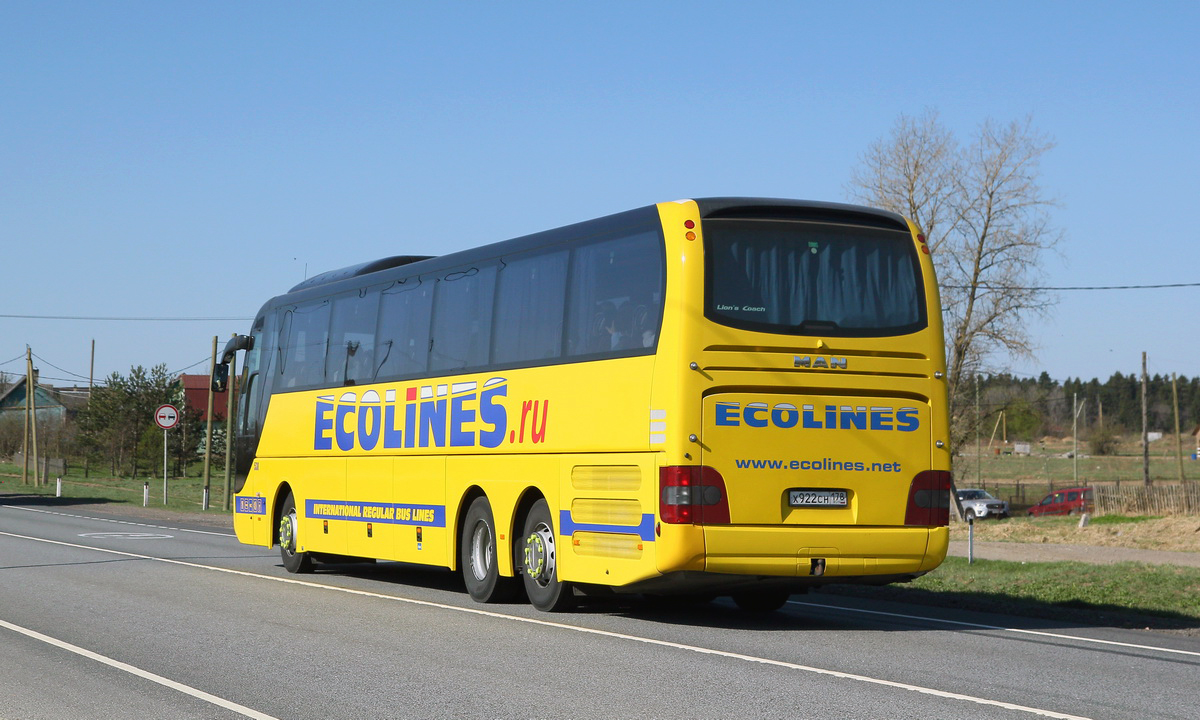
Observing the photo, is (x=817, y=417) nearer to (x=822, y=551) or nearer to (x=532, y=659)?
(x=822, y=551)

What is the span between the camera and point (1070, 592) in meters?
16.1

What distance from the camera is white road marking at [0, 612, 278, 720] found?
768cm

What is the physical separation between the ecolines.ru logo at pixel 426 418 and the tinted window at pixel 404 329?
312 mm

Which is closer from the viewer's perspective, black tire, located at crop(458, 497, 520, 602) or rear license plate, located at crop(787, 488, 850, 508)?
rear license plate, located at crop(787, 488, 850, 508)

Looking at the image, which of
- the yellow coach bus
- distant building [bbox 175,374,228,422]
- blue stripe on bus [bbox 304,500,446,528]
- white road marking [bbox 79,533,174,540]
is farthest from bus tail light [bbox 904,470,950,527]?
distant building [bbox 175,374,228,422]

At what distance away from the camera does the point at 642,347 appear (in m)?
11.9

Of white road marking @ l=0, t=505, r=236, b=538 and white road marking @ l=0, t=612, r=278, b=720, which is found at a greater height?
white road marking @ l=0, t=505, r=236, b=538

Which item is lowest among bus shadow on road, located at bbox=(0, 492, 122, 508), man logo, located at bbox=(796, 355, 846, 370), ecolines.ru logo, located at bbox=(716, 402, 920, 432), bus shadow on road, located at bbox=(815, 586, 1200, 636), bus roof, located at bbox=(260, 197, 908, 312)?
bus shadow on road, located at bbox=(815, 586, 1200, 636)

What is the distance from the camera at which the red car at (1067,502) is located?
1961 inches

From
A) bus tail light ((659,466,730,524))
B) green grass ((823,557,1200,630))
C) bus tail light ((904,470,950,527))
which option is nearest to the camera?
bus tail light ((659,466,730,524))

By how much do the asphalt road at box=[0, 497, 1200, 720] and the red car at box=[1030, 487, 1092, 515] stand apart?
122ft

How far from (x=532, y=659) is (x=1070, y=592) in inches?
347

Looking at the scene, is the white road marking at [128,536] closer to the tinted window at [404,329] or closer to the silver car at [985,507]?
the tinted window at [404,329]

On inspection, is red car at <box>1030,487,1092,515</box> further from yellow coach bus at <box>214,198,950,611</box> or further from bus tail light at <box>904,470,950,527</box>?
yellow coach bus at <box>214,198,950,611</box>
